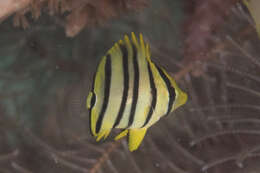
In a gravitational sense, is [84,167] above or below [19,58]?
below

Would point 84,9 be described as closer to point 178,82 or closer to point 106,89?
point 178,82

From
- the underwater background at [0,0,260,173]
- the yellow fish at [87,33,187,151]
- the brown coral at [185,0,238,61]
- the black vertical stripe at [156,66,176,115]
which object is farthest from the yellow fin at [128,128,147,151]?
the brown coral at [185,0,238,61]

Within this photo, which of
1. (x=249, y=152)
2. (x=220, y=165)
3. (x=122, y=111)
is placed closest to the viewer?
(x=122, y=111)

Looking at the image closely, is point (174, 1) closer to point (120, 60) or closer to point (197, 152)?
point (197, 152)

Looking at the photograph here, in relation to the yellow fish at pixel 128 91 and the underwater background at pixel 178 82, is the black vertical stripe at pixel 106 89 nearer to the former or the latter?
the yellow fish at pixel 128 91

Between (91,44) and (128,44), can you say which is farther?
(91,44)

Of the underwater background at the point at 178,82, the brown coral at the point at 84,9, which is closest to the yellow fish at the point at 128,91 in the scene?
the underwater background at the point at 178,82

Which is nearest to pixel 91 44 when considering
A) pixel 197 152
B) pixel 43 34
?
pixel 43 34
